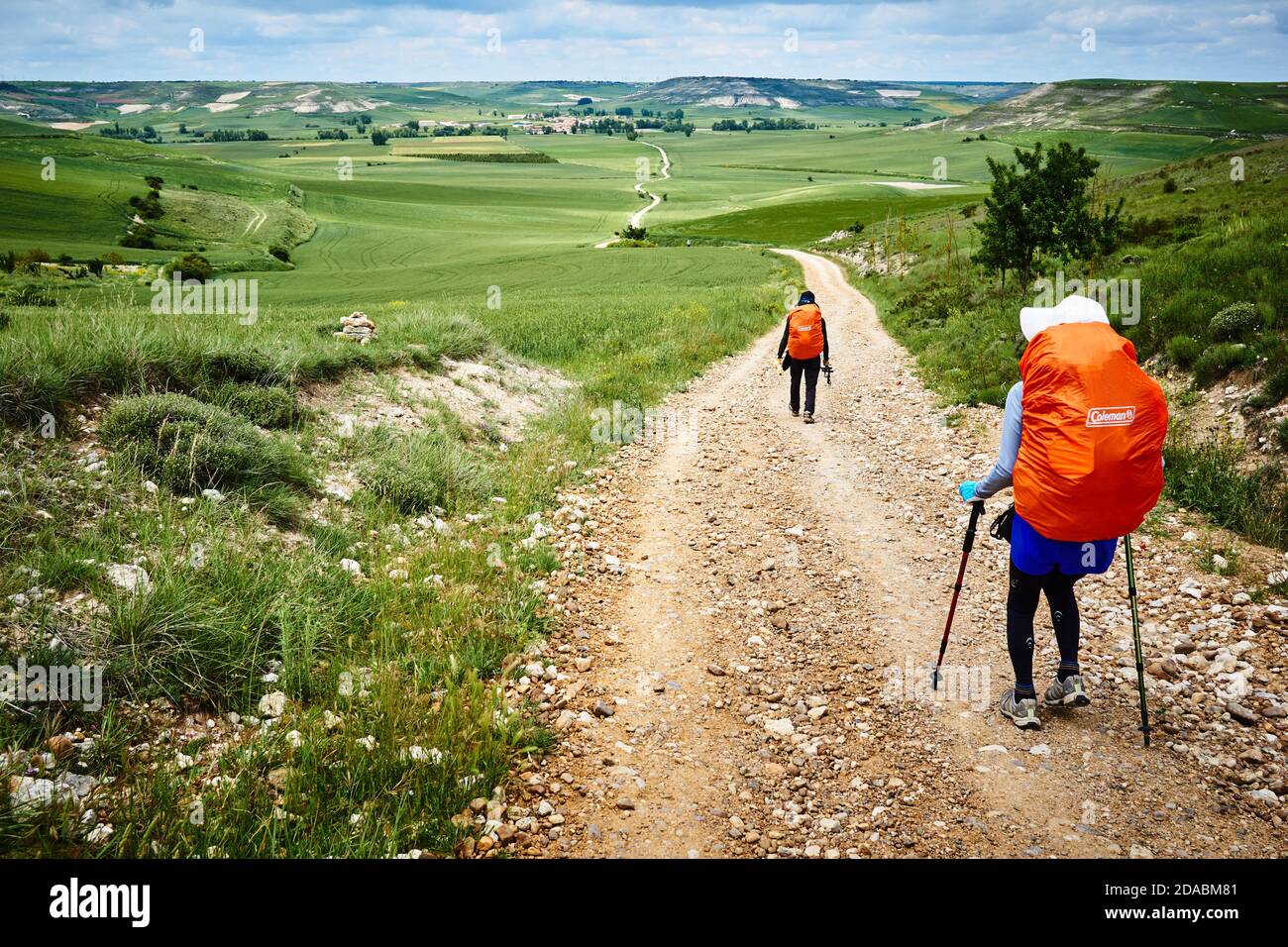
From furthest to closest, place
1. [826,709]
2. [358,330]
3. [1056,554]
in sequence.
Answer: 1. [358,330]
2. [826,709]
3. [1056,554]

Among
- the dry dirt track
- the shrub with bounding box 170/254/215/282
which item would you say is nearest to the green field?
the dry dirt track

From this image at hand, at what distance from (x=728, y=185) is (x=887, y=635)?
167 meters

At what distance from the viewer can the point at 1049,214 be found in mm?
25984

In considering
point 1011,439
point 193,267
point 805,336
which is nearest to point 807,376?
point 805,336

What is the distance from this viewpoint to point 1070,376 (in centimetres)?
471

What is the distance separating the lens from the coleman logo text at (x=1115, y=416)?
15.0ft

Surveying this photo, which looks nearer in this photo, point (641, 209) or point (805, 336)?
point (805, 336)

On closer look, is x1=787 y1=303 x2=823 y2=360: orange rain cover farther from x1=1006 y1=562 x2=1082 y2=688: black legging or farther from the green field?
x1=1006 y1=562 x2=1082 y2=688: black legging

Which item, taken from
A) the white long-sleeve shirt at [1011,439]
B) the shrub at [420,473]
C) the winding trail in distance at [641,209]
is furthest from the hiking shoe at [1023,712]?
the winding trail in distance at [641,209]

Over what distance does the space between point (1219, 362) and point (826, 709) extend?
10.3 m

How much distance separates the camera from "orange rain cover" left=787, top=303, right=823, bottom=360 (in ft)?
50.3

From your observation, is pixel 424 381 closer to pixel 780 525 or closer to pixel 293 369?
pixel 293 369

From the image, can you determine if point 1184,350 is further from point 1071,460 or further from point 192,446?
point 192,446
